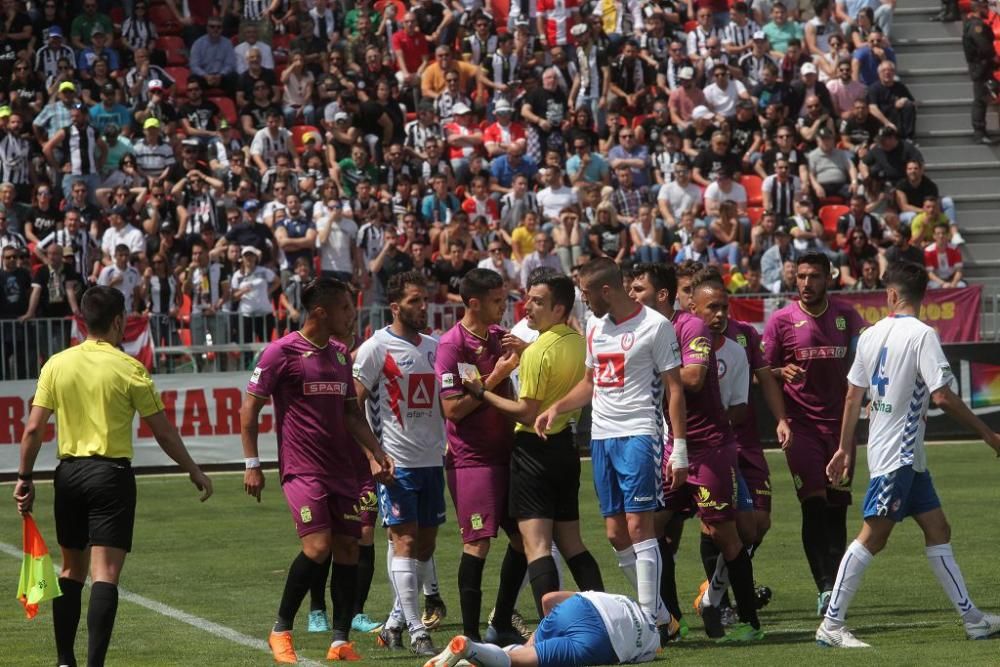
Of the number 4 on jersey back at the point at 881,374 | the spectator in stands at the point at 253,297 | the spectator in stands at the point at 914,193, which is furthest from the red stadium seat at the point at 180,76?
the number 4 on jersey back at the point at 881,374

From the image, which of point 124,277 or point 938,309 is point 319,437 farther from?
point 938,309

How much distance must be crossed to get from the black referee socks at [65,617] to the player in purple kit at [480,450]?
7.25ft

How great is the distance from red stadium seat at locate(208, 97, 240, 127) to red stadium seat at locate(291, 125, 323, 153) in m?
0.95

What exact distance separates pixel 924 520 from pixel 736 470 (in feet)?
4.11

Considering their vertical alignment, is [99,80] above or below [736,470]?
above

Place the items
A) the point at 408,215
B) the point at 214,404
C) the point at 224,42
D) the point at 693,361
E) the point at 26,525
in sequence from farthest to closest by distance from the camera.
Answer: the point at 224,42
the point at 408,215
the point at 214,404
the point at 693,361
the point at 26,525

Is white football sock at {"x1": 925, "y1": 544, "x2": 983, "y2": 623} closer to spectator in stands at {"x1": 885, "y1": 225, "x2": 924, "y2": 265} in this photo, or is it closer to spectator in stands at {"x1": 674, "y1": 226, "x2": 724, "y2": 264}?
spectator in stands at {"x1": 674, "y1": 226, "x2": 724, "y2": 264}

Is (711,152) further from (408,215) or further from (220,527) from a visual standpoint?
(220,527)

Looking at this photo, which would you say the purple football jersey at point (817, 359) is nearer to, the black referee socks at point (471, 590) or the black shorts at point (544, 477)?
the black shorts at point (544, 477)

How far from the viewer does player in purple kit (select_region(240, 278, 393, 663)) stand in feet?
32.1

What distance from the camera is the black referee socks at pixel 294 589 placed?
31.6 ft

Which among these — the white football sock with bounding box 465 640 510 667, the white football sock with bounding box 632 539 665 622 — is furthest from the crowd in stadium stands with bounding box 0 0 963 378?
the white football sock with bounding box 465 640 510 667

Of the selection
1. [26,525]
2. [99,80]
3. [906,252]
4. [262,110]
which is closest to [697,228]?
[906,252]

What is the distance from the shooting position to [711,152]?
26391 millimetres
